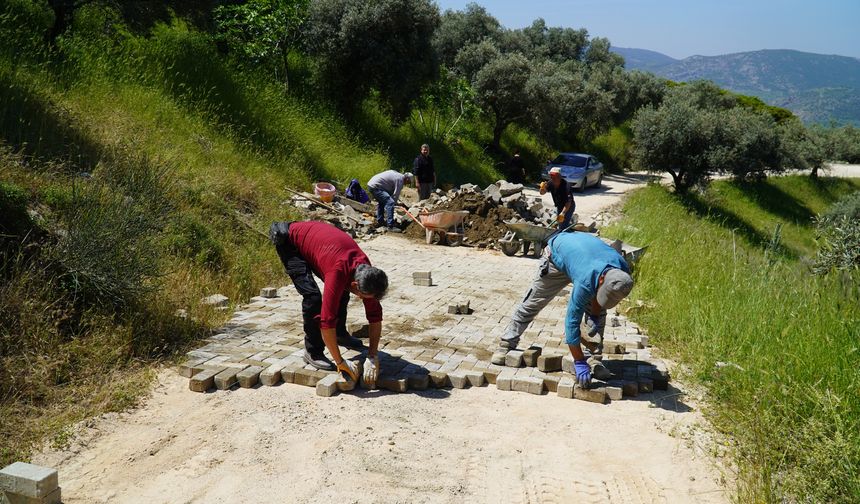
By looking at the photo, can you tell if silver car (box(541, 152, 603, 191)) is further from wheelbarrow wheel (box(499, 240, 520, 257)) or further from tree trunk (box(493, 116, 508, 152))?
wheelbarrow wheel (box(499, 240, 520, 257))

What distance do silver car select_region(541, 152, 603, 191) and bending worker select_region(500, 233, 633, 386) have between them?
725 inches

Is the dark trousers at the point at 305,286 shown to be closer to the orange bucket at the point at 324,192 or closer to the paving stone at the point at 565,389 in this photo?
the paving stone at the point at 565,389

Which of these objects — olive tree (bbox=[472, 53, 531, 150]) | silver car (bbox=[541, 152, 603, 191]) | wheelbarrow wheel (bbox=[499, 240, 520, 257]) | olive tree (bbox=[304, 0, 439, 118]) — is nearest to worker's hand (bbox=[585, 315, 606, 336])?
wheelbarrow wheel (bbox=[499, 240, 520, 257])

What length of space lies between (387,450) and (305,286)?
177 cm

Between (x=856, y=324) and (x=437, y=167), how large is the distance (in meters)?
17.4

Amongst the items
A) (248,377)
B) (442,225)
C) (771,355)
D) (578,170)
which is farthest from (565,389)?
(578,170)

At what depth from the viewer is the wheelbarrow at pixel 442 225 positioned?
44.9 ft

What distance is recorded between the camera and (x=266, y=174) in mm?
14203

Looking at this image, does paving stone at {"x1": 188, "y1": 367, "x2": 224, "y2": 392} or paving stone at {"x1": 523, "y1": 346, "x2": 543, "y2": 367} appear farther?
paving stone at {"x1": 523, "y1": 346, "x2": 543, "y2": 367}

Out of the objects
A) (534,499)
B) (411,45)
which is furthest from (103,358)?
(411,45)

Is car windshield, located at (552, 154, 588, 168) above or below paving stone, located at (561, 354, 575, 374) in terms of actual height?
above

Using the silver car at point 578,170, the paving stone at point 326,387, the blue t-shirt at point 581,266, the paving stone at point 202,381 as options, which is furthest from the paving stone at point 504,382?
the silver car at point 578,170

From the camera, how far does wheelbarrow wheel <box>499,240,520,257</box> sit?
13.1 m

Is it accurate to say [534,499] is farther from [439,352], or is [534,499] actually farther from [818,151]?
[818,151]
